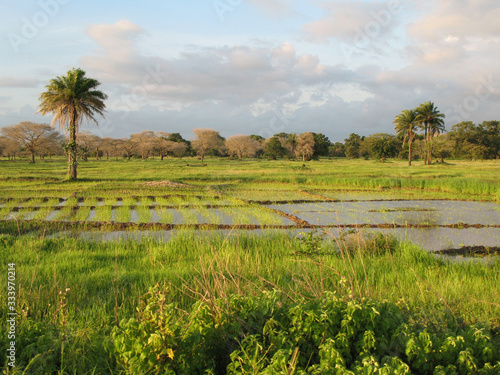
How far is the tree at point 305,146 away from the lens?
Answer: 59.9 meters

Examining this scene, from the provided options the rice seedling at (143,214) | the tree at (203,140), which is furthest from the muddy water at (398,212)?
the tree at (203,140)

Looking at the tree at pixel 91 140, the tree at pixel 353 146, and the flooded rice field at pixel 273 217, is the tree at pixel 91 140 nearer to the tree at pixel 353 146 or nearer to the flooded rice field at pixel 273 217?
the tree at pixel 353 146

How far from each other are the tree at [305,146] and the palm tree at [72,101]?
43279mm

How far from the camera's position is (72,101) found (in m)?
18.8

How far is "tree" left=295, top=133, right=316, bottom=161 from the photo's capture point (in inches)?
2359

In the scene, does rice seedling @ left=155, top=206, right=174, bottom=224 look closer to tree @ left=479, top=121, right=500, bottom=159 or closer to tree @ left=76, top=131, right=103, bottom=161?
tree @ left=479, top=121, right=500, bottom=159

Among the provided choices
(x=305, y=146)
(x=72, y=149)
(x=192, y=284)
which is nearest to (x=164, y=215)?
(x=192, y=284)

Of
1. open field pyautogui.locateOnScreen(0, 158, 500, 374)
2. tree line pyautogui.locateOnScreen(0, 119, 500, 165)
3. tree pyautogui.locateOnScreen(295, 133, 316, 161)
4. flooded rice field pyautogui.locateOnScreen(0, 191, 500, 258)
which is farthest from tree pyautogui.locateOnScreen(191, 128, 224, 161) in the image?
open field pyautogui.locateOnScreen(0, 158, 500, 374)

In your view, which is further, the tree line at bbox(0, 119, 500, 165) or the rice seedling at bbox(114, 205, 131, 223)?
the tree line at bbox(0, 119, 500, 165)

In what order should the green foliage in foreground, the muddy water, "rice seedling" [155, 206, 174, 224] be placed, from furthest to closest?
the muddy water < "rice seedling" [155, 206, 174, 224] < the green foliage in foreground

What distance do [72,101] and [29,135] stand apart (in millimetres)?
34532

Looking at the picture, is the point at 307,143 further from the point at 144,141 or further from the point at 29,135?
the point at 29,135

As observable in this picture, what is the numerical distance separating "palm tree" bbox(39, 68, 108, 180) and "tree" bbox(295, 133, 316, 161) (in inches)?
1704

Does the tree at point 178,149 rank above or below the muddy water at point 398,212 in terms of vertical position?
above
